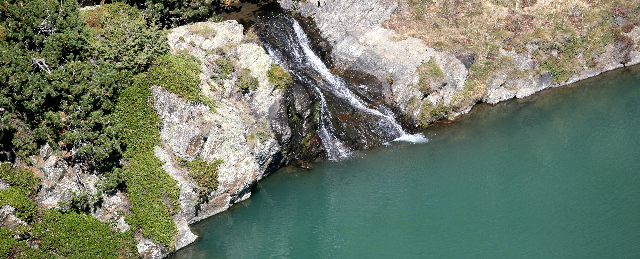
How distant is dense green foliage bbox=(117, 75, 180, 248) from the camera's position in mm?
30828

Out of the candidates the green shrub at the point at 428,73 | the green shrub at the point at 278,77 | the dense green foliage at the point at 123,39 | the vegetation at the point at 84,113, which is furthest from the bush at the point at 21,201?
the green shrub at the point at 428,73

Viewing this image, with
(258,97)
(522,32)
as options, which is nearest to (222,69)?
(258,97)

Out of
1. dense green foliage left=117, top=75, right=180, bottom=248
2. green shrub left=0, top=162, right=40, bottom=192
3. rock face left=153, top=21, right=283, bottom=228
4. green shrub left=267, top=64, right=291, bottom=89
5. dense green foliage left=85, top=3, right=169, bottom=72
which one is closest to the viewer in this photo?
green shrub left=0, top=162, right=40, bottom=192

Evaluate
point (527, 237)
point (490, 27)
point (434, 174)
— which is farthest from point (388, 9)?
point (527, 237)

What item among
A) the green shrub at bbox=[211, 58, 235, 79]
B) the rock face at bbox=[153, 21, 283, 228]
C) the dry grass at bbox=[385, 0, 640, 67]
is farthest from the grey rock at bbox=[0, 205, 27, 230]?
the dry grass at bbox=[385, 0, 640, 67]

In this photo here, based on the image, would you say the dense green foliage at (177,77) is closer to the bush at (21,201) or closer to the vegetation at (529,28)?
the bush at (21,201)

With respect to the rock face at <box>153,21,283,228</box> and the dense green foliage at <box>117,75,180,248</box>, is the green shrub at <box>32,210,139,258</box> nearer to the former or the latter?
the dense green foliage at <box>117,75,180,248</box>

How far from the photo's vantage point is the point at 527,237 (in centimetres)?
3105

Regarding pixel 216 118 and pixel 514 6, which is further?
pixel 514 6

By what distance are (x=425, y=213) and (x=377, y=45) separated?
626 inches

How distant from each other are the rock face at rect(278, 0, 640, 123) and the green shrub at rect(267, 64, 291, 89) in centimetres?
685

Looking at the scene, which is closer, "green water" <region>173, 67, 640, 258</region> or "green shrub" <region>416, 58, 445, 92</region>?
"green water" <region>173, 67, 640, 258</region>

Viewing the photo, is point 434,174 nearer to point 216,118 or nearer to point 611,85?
point 216,118

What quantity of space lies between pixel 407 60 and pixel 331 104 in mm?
7222
